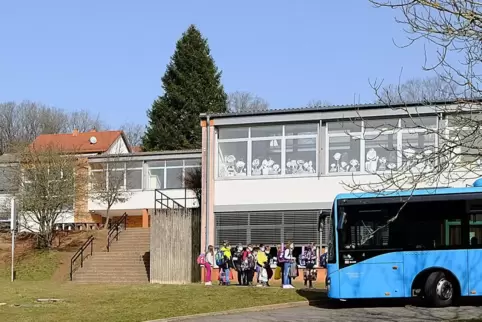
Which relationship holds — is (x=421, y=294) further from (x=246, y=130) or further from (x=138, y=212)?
(x=138, y=212)

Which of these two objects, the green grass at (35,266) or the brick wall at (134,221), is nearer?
the green grass at (35,266)

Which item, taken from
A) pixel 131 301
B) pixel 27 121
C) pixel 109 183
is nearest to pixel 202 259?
pixel 131 301

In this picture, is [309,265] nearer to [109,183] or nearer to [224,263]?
[224,263]

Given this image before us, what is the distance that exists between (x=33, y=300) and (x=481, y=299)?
42.9ft

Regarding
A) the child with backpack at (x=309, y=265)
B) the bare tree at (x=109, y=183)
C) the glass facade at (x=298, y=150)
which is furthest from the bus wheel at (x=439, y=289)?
the bare tree at (x=109, y=183)

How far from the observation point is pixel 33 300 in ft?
82.0

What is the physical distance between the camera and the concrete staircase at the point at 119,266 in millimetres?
33481

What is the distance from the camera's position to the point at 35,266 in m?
38.1

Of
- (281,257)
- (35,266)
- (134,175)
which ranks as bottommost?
(35,266)

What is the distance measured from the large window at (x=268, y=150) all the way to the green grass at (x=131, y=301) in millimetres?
6594

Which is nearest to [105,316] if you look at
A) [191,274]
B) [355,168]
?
[191,274]

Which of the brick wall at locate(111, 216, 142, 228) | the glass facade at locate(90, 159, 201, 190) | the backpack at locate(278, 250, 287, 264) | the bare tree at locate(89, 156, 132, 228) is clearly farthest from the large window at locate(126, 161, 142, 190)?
the backpack at locate(278, 250, 287, 264)

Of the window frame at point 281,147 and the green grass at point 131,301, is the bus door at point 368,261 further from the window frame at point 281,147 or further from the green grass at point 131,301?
the window frame at point 281,147

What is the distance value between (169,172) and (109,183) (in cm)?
355
